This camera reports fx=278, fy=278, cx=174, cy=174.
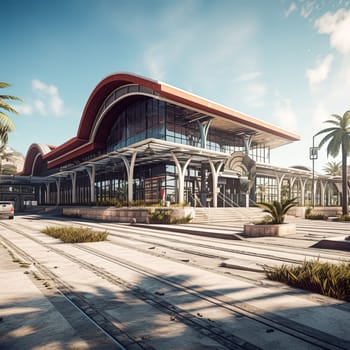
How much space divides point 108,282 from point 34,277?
1.86 metres

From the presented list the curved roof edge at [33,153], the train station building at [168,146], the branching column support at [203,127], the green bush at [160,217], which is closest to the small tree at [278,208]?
the train station building at [168,146]

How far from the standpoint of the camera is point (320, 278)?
554 cm

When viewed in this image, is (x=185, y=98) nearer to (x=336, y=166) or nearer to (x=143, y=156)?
(x=143, y=156)

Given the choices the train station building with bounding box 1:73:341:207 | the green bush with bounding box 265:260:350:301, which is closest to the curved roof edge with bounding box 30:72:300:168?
the train station building with bounding box 1:73:341:207

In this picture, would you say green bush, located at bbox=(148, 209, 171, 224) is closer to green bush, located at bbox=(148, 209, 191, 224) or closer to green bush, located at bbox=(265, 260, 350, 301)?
green bush, located at bbox=(148, 209, 191, 224)

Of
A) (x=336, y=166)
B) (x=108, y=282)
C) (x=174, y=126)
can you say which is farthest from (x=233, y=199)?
(x=336, y=166)

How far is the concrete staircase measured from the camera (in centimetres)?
2425

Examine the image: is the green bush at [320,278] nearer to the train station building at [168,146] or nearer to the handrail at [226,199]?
the train station building at [168,146]

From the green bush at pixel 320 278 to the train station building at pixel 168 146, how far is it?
1596 centimetres

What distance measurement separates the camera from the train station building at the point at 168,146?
2661 cm

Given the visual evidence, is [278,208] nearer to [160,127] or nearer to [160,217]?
[160,217]

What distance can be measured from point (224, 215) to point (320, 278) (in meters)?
21.0

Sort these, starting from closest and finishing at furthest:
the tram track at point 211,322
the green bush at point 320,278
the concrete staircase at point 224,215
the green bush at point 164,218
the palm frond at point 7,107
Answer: the tram track at point 211,322 < the green bush at point 320,278 < the palm frond at point 7,107 < the green bush at point 164,218 < the concrete staircase at point 224,215

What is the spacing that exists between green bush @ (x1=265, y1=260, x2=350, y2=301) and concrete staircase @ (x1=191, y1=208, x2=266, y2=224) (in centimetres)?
1700
